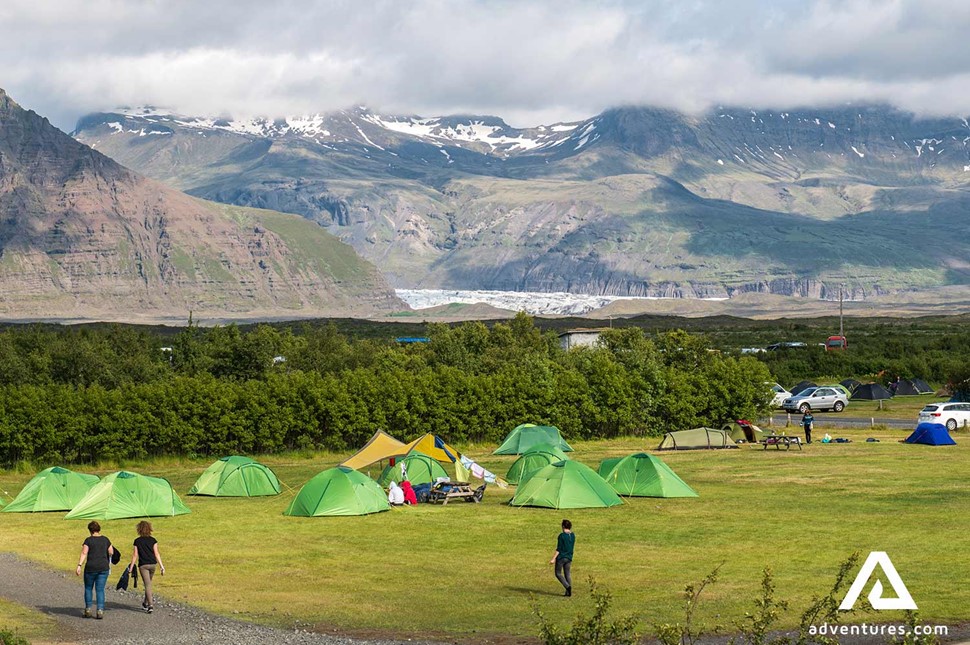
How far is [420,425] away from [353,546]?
33.8m

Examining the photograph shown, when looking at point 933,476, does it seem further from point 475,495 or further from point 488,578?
point 488,578

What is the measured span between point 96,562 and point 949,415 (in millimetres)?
59276

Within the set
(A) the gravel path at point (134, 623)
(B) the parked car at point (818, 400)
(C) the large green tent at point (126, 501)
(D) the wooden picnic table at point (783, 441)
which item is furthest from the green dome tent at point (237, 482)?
(B) the parked car at point (818, 400)

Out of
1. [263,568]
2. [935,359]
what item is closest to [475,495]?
[263,568]

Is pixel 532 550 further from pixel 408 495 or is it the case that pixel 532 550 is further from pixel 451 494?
pixel 408 495

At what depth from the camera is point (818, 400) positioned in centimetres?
9162

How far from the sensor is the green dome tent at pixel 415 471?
48.8m

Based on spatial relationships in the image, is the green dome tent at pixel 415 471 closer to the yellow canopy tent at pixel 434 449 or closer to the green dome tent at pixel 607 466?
the yellow canopy tent at pixel 434 449

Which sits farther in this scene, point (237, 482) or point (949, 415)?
point (949, 415)

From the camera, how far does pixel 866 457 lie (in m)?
58.2

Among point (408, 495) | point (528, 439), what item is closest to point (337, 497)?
point (408, 495)

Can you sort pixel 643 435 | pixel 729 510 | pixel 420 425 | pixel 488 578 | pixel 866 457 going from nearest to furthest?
pixel 488 578 < pixel 729 510 < pixel 866 457 < pixel 420 425 < pixel 643 435

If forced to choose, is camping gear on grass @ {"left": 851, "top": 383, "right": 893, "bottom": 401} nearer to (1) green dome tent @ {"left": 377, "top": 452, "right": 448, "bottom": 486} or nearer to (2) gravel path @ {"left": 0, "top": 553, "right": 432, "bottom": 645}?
(1) green dome tent @ {"left": 377, "top": 452, "right": 448, "bottom": 486}

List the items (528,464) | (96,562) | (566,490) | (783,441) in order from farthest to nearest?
1. (783,441)
2. (528,464)
3. (566,490)
4. (96,562)
